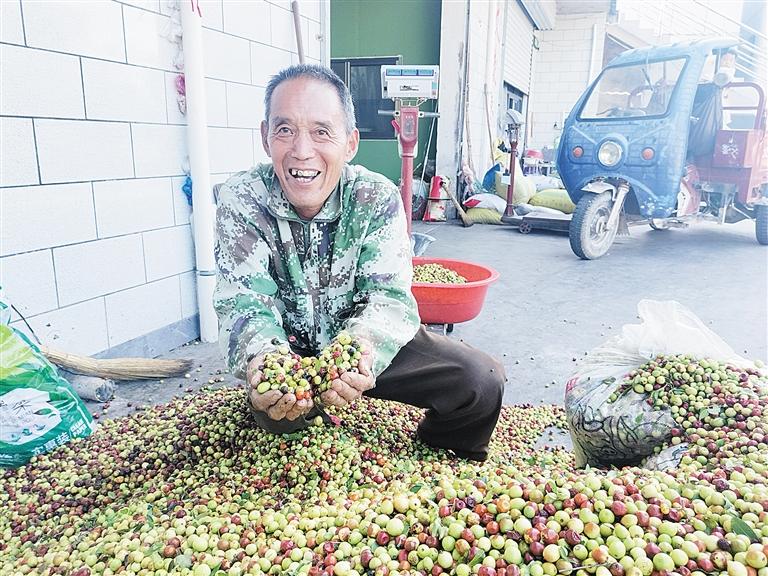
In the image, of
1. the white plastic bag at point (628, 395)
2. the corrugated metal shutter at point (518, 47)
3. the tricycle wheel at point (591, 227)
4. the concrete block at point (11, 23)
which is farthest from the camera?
the corrugated metal shutter at point (518, 47)

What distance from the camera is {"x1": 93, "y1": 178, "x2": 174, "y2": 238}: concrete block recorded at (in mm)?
2883

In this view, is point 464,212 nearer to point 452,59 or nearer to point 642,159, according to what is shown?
point 452,59

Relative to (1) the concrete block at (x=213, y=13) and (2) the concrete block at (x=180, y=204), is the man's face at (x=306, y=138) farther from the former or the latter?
(1) the concrete block at (x=213, y=13)

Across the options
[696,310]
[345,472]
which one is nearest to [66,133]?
[345,472]

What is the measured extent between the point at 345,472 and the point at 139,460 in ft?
2.51

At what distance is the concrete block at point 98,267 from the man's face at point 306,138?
1426 millimetres

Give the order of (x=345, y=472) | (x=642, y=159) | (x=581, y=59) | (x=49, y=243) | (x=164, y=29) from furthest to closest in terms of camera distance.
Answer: (x=581, y=59)
(x=642, y=159)
(x=164, y=29)
(x=49, y=243)
(x=345, y=472)

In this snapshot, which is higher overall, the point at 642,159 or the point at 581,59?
the point at 581,59

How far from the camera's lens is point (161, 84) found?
315 centimetres

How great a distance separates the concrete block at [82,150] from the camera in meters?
2.57

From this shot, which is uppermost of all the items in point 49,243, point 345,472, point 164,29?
point 164,29

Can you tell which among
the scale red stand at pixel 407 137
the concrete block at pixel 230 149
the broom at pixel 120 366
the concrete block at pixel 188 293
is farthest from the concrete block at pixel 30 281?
the scale red stand at pixel 407 137

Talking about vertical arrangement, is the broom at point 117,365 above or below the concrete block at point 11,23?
below

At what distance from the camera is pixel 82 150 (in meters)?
2.74
